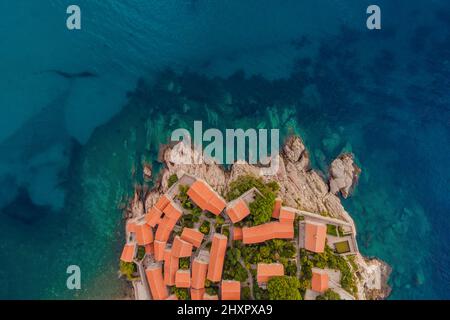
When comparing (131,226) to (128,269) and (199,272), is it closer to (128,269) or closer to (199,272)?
(128,269)

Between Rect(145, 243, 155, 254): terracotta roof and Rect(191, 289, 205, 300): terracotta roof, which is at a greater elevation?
Rect(145, 243, 155, 254): terracotta roof

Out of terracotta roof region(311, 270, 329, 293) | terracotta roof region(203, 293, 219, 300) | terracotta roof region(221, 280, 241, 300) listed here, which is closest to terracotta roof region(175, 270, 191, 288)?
terracotta roof region(203, 293, 219, 300)

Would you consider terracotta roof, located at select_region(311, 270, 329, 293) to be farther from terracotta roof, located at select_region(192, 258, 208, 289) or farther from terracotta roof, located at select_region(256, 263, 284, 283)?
terracotta roof, located at select_region(192, 258, 208, 289)

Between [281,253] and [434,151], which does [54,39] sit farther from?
[434,151]

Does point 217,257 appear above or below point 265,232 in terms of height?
below

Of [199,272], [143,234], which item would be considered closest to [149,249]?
[143,234]
